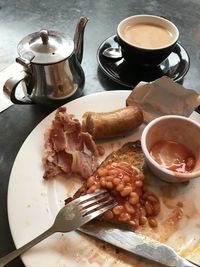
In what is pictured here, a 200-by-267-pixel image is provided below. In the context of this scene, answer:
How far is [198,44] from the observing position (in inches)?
69.4

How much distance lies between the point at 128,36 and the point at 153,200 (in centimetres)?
80

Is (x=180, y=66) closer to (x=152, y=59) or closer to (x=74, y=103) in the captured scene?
(x=152, y=59)

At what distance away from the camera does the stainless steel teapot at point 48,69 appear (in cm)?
122

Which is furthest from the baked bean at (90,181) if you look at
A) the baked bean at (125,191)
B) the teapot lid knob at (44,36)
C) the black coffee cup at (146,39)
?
the black coffee cup at (146,39)

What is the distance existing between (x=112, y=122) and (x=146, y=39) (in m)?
0.52

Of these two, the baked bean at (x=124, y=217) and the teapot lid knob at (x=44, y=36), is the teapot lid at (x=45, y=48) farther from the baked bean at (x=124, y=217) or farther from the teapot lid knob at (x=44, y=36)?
the baked bean at (x=124, y=217)

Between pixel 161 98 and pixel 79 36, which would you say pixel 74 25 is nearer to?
pixel 79 36

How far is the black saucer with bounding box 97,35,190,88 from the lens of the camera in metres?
1.52

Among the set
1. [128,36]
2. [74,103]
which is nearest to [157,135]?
[74,103]

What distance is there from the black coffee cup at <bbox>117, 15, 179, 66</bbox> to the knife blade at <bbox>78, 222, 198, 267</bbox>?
0.76 meters

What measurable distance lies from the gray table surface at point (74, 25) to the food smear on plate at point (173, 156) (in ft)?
1.40

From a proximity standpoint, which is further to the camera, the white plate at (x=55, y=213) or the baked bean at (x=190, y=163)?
the baked bean at (x=190, y=163)

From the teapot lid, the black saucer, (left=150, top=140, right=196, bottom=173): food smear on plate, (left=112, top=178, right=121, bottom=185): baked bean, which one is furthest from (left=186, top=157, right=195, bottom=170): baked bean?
the teapot lid

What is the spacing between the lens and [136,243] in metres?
0.97
